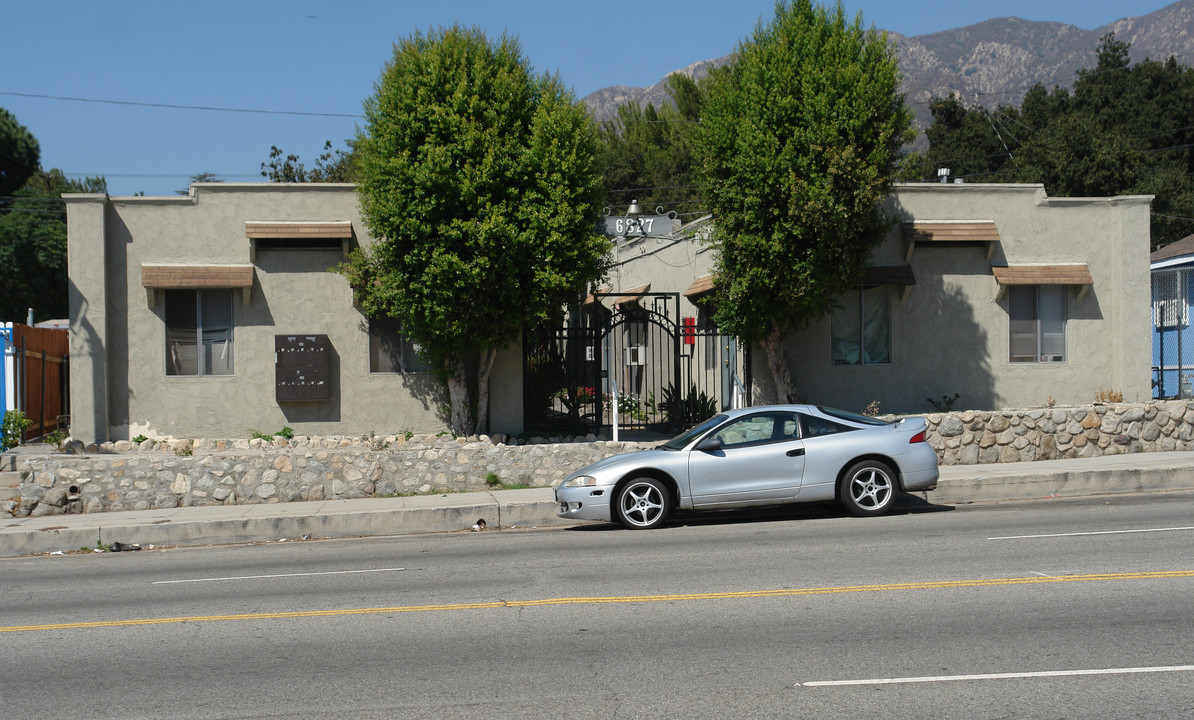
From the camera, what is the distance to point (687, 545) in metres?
10.5

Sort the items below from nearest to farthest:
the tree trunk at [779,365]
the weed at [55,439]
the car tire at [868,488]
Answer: the car tire at [868,488] → the weed at [55,439] → the tree trunk at [779,365]

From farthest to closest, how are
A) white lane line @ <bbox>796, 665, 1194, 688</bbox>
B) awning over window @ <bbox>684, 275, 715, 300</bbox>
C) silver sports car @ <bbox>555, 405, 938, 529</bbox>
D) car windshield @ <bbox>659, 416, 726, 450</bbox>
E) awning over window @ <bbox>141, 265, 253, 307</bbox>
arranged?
awning over window @ <bbox>684, 275, 715, 300</bbox> < awning over window @ <bbox>141, 265, 253, 307</bbox> < car windshield @ <bbox>659, 416, 726, 450</bbox> < silver sports car @ <bbox>555, 405, 938, 529</bbox> < white lane line @ <bbox>796, 665, 1194, 688</bbox>

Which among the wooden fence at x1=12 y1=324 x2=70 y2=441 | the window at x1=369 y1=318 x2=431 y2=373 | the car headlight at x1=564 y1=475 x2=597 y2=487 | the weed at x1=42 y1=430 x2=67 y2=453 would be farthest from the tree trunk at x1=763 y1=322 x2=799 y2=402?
the wooden fence at x1=12 y1=324 x2=70 y2=441

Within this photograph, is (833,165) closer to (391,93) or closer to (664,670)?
(391,93)

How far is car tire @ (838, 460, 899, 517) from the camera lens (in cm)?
1191

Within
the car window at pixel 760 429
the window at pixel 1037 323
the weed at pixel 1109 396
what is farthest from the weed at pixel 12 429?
the weed at pixel 1109 396

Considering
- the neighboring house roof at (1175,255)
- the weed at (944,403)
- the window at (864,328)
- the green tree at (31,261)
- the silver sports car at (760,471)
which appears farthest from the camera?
the green tree at (31,261)

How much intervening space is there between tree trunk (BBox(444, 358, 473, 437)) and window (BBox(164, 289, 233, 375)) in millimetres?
4167

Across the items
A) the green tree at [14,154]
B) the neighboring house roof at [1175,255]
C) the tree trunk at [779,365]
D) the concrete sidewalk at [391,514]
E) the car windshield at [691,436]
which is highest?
the green tree at [14,154]

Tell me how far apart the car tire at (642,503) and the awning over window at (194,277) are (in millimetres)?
9172

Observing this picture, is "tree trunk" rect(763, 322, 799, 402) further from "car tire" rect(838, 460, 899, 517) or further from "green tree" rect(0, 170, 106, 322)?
"green tree" rect(0, 170, 106, 322)

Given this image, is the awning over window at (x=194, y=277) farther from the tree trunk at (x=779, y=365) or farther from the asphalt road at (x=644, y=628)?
the tree trunk at (x=779, y=365)

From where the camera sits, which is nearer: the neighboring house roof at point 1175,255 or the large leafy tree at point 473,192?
the large leafy tree at point 473,192

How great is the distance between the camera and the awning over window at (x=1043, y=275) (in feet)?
60.8
